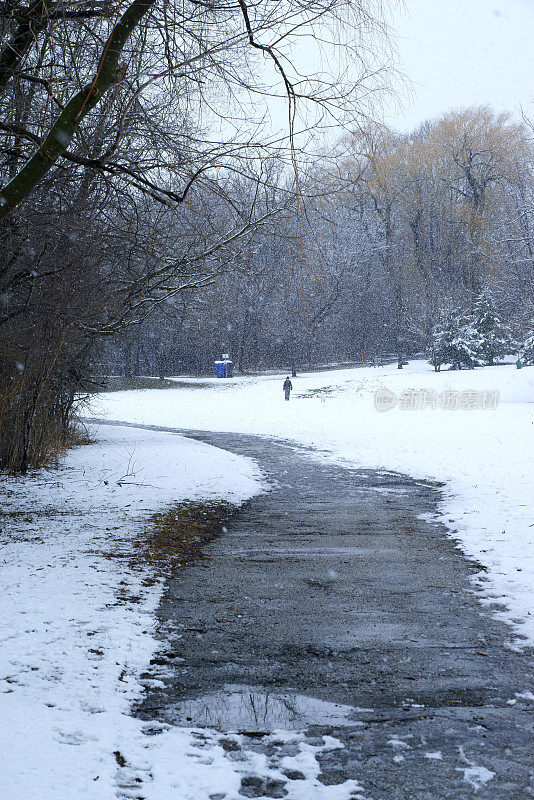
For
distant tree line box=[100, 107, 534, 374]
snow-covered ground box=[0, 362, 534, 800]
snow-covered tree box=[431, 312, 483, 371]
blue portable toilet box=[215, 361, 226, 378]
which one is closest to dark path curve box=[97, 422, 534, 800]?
snow-covered ground box=[0, 362, 534, 800]

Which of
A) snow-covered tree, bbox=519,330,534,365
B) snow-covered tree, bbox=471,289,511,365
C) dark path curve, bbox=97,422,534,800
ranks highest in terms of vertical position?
snow-covered tree, bbox=471,289,511,365

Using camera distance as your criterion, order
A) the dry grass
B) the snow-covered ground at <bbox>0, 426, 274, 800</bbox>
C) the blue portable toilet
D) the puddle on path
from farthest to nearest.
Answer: the blue portable toilet < the dry grass < the puddle on path < the snow-covered ground at <bbox>0, 426, 274, 800</bbox>

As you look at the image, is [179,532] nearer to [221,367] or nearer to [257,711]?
[257,711]

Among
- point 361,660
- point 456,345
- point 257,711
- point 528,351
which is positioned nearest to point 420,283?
point 456,345

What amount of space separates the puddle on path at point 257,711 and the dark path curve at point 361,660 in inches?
0.4

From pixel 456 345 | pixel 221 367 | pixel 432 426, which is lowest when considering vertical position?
pixel 432 426

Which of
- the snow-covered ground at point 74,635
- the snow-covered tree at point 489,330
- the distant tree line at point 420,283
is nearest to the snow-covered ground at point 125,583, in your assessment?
the snow-covered ground at point 74,635

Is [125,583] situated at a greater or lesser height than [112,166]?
lesser

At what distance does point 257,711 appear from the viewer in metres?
3.77

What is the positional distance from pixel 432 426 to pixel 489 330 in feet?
64.4

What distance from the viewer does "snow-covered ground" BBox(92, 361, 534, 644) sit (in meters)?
7.62

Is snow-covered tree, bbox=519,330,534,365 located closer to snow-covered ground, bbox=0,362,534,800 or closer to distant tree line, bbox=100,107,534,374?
distant tree line, bbox=100,107,534,374

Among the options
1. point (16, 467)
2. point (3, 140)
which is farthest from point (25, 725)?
point (16, 467)

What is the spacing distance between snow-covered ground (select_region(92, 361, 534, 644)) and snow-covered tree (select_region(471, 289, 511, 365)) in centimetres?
342
